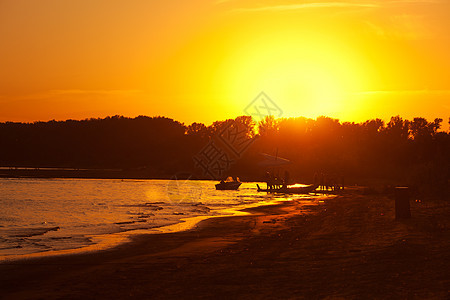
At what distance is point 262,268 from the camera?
46.9 feet

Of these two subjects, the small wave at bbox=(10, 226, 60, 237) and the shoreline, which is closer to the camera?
the shoreline

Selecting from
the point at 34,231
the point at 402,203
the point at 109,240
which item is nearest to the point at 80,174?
the point at 34,231

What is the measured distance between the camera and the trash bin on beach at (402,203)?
24531 millimetres

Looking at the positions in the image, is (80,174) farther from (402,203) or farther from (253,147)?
(402,203)

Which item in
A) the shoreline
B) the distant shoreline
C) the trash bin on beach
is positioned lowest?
the shoreline

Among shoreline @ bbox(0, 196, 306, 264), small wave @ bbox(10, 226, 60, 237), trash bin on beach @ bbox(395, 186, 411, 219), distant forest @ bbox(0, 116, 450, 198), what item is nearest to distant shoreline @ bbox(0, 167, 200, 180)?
distant forest @ bbox(0, 116, 450, 198)

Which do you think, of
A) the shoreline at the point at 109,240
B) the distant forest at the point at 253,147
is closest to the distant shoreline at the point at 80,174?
the distant forest at the point at 253,147

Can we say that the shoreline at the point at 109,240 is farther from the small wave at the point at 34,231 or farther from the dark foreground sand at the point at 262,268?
the small wave at the point at 34,231

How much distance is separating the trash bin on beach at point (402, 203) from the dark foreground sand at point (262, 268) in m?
2.33

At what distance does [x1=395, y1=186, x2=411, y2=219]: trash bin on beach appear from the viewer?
24.5 metres

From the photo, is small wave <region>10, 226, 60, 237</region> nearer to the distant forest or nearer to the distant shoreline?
the distant forest

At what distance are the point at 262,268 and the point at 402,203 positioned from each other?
1271 centimetres

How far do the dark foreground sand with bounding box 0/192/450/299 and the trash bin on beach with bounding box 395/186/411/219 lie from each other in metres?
2.33

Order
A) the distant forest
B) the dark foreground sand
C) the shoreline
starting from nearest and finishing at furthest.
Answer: the dark foreground sand < the shoreline < the distant forest
